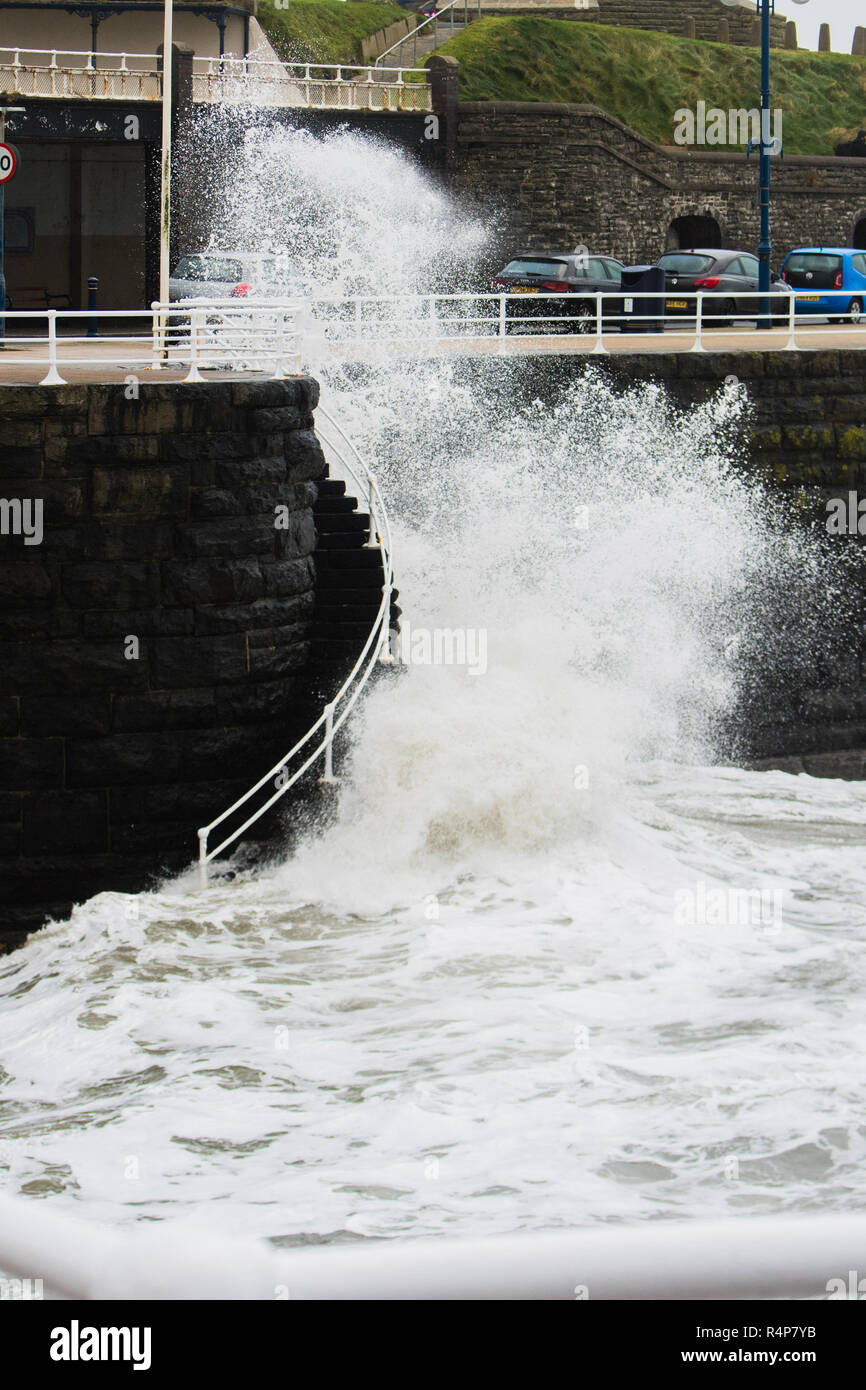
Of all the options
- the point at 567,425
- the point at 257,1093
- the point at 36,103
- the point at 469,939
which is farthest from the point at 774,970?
the point at 36,103

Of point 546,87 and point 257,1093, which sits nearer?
point 257,1093

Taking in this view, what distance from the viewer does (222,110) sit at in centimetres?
3061

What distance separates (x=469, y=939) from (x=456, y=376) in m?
7.49

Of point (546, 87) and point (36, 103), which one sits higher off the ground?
point (546, 87)

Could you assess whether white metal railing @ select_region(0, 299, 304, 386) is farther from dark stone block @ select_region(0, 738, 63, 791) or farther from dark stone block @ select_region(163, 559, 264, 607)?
dark stone block @ select_region(0, 738, 63, 791)

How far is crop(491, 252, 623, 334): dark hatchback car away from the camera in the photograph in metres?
21.6

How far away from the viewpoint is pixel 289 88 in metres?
32.2

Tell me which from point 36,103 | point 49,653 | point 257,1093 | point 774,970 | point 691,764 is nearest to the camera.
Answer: point 257,1093

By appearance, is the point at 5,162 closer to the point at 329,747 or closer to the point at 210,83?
the point at 329,747

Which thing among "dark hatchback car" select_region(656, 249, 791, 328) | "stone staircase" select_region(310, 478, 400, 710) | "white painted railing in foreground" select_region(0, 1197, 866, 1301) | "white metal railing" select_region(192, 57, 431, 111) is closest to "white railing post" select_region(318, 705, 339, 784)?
"stone staircase" select_region(310, 478, 400, 710)

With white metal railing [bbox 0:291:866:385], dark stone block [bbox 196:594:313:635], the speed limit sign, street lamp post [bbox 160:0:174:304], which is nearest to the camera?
dark stone block [bbox 196:594:313:635]

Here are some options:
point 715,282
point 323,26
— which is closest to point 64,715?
point 715,282

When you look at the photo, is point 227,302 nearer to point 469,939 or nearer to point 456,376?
point 456,376

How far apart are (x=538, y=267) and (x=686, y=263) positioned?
246 cm
